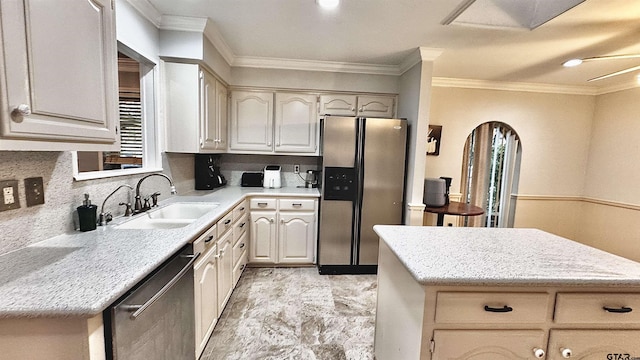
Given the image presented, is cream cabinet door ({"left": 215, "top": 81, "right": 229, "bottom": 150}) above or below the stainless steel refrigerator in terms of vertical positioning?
above

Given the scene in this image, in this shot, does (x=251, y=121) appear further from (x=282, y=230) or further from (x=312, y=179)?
(x=282, y=230)

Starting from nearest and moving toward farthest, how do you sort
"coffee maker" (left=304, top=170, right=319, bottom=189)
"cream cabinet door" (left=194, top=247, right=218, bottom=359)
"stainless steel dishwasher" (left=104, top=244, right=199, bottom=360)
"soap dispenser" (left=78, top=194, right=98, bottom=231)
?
"stainless steel dishwasher" (left=104, top=244, right=199, bottom=360), "soap dispenser" (left=78, top=194, right=98, bottom=231), "cream cabinet door" (left=194, top=247, right=218, bottom=359), "coffee maker" (left=304, top=170, right=319, bottom=189)

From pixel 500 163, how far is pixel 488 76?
147 cm

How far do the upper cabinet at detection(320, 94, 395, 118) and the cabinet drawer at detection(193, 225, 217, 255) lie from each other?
2133 mm

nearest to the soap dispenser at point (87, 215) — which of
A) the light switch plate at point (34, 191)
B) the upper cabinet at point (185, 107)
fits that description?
the light switch plate at point (34, 191)

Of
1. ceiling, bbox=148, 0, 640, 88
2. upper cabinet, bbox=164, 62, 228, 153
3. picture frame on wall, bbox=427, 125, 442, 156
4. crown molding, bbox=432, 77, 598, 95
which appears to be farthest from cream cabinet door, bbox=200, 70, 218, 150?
crown molding, bbox=432, 77, 598, 95

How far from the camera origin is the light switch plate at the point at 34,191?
124 cm

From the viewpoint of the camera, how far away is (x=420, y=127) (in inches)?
115

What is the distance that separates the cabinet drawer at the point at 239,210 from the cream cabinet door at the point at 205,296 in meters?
0.59

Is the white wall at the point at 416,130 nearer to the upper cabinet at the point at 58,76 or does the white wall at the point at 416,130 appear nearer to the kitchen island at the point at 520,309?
the kitchen island at the point at 520,309

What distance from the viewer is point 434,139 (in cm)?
385

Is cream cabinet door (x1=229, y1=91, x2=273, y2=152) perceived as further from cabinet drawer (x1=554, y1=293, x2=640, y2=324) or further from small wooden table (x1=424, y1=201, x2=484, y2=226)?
cabinet drawer (x1=554, y1=293, x2=640, y2=324)

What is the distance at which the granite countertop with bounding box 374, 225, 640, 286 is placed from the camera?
1.10 m

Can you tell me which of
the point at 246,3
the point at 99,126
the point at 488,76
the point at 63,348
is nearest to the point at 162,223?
the point at 99,126
